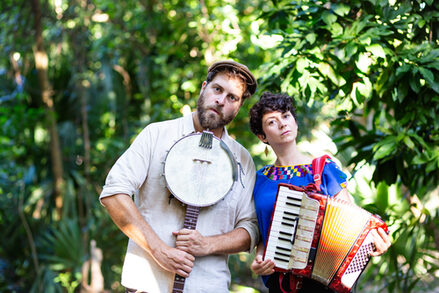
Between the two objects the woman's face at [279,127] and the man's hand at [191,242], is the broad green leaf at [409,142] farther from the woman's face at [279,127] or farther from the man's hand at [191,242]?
the man's hand at [191,242]

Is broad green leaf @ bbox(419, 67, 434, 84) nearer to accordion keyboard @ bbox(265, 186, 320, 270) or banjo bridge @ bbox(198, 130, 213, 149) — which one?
accordion keyboard @ bbox(265, 186, 320, 270)

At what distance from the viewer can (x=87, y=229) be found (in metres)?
5.70

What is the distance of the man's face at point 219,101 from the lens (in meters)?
2.42

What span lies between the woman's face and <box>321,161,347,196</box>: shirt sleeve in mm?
249

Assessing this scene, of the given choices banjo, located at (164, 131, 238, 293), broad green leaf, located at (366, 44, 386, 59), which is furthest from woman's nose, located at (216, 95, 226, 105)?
broad green leaf, located at (366, 44, 386, 59)

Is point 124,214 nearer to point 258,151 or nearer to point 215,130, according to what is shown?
point 215,130

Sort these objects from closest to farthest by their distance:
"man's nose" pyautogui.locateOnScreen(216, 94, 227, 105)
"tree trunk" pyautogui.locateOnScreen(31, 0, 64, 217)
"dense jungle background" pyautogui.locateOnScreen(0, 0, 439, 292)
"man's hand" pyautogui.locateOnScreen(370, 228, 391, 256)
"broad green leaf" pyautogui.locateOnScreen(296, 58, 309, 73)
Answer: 1. "man's hand" pyautogui.locateOnScreen(370, 228, 391, 256)
2. "man's nose" pyautogui.locateOnScreen(216, 94, 227, 105)
3. "broad green leaf" pyautogui.locateOnScreen(296, 58, 309, 73)
4. "dense jungle background" pyautogui.locateOnScreen(0, 0, 439, 292)
5. "tree trunk" pyautogui.locateOnScreen(31, 0, 64, 217)

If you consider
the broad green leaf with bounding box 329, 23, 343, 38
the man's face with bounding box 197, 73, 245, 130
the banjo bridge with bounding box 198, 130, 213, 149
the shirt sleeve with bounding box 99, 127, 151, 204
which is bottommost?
the shirt sleeve with bounding box 99, 127, 151, 204

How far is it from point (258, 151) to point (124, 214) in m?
3.84

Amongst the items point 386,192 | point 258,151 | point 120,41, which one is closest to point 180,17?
point 120,41

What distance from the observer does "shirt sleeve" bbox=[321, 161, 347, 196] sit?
7.63ft

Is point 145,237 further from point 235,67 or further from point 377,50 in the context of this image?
point 377,50

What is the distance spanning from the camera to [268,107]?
97.4 inches

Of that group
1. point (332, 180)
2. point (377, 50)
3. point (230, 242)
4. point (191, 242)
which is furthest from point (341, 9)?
point (191, 242)
